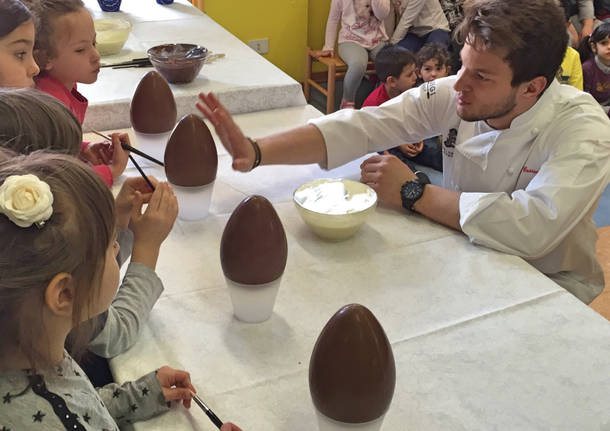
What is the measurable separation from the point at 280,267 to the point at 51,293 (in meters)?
0.39

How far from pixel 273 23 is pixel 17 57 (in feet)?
10.4

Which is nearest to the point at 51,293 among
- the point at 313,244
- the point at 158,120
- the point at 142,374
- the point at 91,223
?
the point at 91,223

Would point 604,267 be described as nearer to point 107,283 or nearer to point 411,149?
point 411,149

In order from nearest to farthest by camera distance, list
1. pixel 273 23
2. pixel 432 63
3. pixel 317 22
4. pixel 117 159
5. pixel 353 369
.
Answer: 1. pixel 353 369
2. pixel 117 159
3. pixel 432 63
4. pixel 273 23
5. pixel 317 22

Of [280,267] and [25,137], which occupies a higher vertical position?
[25,137]

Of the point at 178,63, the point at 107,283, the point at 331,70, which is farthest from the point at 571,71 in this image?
the point at 107,283

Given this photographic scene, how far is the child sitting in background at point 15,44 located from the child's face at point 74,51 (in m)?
0.21

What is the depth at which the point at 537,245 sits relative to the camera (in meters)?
1.20

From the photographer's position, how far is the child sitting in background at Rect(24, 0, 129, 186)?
4.80 ft

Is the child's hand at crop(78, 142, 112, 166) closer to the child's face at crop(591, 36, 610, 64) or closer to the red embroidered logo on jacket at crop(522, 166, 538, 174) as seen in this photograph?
the red embroidered logo on jacket at crop(522, 166, 538, 174)

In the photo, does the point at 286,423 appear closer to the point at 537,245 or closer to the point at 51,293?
the point at 51,293

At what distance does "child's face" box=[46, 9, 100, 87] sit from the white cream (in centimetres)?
69

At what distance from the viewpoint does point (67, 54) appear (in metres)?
1.52

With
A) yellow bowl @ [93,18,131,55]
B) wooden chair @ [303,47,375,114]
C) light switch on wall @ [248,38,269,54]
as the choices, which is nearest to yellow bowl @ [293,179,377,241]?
yellow bowl @ [93,18,131,55]
